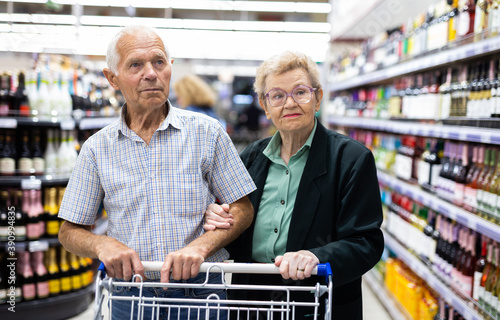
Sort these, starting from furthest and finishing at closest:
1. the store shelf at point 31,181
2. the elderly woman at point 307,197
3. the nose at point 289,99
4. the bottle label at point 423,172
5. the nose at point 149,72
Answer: the store shelf at point 31,181 < the bottle label at point 423,172 < the nose at point 289,99 < the elderly woman at point 307,197 < the nose at point 149,72

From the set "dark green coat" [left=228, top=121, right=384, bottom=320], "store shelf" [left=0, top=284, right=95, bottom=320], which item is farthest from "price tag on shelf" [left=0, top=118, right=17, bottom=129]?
"dark green coat" [left=228, top=121, right=384, bottom=320]

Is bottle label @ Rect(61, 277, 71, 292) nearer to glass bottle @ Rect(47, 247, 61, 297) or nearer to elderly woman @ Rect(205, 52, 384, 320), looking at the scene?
glass bottle @ Rect(47, 247, 61, 297)

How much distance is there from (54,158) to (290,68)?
3.12 m

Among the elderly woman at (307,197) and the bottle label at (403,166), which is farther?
the bottle label at (403,166)

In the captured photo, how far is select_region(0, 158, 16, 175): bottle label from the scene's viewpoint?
3.99 metres

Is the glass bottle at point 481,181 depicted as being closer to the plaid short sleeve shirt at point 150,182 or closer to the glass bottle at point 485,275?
the glass bottle at point 485,275

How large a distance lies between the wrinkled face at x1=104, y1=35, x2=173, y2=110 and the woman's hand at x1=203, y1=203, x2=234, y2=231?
1.32ft

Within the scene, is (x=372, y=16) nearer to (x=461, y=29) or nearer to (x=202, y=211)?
(x=461, y=29)

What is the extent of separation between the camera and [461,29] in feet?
9.68

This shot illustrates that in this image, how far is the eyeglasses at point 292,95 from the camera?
6.03 ft

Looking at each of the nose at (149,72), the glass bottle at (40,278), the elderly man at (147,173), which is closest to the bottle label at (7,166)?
the glass bottle at (40,278)

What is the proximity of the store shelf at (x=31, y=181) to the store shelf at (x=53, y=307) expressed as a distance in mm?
988

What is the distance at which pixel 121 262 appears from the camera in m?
1.46

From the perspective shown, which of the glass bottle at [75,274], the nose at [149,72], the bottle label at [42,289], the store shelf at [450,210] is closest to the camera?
the nose at [149,72]
